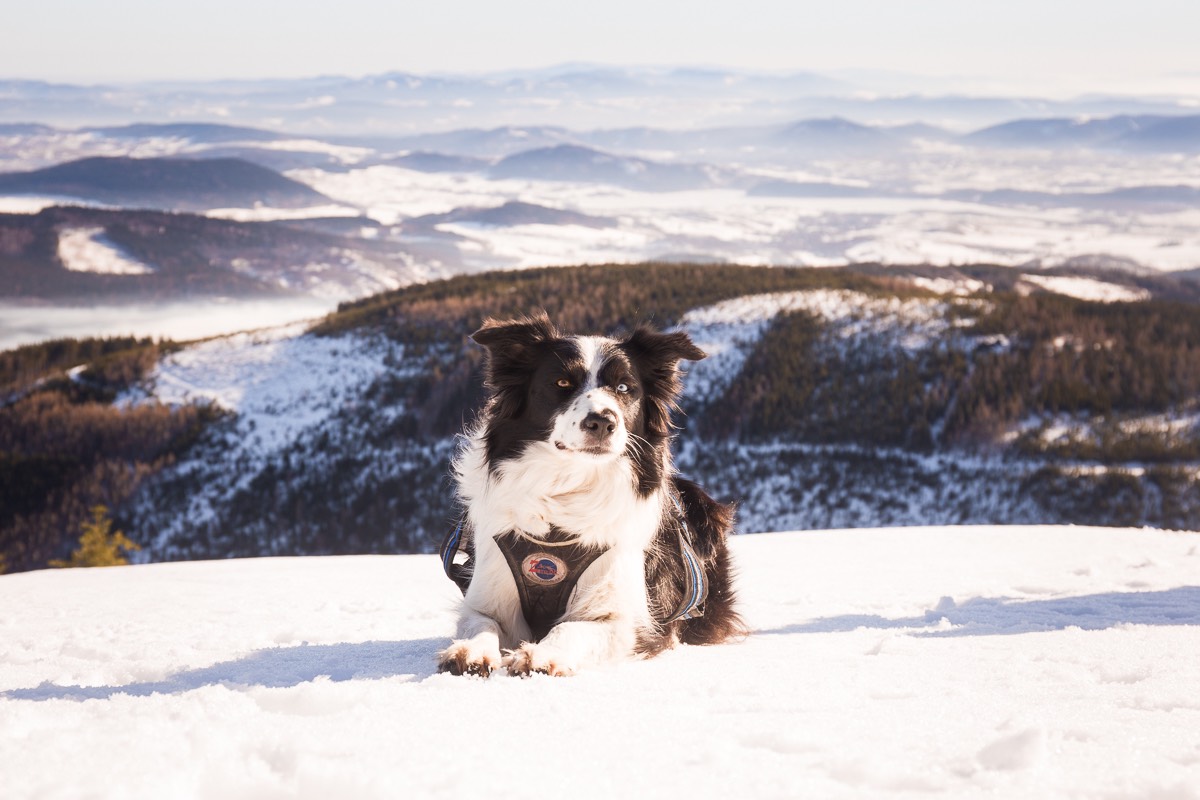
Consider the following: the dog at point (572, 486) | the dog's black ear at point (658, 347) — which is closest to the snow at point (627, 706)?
the dog at point (572, 486)

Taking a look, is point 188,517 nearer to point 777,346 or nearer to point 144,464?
point 144,464

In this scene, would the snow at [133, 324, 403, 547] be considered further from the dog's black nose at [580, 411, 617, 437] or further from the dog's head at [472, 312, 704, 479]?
the dog's black nose at [580, 411, 617, 437]

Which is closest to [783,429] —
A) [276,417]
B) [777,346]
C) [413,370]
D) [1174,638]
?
[777,346]

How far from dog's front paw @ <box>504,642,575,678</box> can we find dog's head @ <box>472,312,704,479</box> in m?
1.25

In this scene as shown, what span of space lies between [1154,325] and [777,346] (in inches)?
2378

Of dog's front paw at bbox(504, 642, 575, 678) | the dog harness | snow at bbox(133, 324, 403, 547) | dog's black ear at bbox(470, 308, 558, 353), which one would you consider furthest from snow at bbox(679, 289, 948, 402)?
dog's front paw at bbox(504, 642, 575, 678)

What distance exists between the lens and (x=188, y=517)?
139250mm

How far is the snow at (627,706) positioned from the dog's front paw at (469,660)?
258mm

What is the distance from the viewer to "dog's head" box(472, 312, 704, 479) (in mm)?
6090

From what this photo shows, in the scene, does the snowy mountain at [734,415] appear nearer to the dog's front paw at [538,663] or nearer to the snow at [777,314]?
the snow at [777,314]

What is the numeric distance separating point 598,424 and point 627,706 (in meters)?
1.85

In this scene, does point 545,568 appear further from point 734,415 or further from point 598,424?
point 734,415

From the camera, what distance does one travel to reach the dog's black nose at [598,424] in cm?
596

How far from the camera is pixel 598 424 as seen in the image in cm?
597
